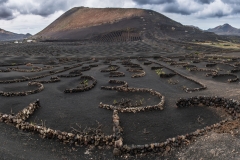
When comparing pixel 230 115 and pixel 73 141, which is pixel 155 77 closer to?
pixel 230 115

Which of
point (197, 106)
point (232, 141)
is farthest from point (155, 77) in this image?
point (232, 141)

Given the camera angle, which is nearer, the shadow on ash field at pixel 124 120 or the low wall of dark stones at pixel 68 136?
the shadow on ash field at pixel 124 120

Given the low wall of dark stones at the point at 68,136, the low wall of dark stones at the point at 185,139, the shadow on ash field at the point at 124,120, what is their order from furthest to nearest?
1. the low wall of dark stones at the point at 68,136
2. the shadow on ash field at the point at 124,120
3. the low wall of dark stones at the point at 185,139

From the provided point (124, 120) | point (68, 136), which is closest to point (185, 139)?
point (124, 120)

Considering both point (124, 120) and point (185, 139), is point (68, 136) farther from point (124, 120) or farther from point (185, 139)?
A: point (185, 139)

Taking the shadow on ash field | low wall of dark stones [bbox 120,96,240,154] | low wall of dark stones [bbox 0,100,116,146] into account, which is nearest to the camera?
low wall of dark stones [bbox 120,96,240,154]

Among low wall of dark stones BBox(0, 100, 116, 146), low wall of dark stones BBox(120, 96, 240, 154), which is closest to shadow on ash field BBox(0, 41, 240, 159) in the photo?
low wall of dark stones BBox(120, 96, 240, 154)

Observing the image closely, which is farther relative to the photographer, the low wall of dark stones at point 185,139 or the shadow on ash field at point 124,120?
the shadow on ash field at point 124,120

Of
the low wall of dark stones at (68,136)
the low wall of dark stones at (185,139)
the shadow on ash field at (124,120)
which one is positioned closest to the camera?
the low wall of dark stones at (185,139)

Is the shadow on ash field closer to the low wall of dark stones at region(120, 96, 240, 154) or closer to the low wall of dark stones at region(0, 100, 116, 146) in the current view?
the low wall of dark stones at region(120, 96, 240, 154)

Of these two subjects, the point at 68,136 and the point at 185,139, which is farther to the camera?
the point at 68,136

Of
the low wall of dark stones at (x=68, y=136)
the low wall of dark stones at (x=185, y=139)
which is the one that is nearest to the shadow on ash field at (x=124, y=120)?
the low wall of dark stones at (x=185, y=139)

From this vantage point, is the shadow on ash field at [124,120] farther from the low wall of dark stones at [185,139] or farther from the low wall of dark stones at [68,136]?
the low wall of dark stones at [68,136]
